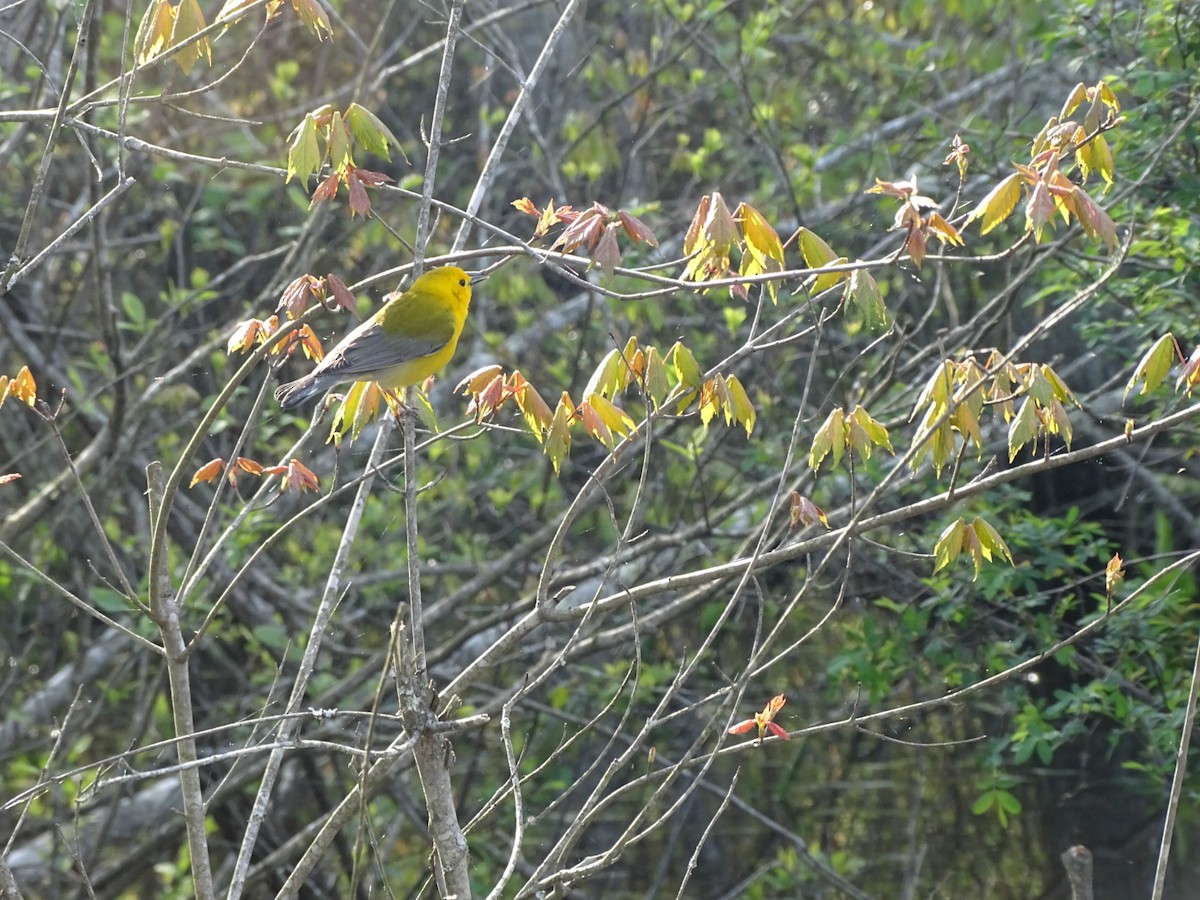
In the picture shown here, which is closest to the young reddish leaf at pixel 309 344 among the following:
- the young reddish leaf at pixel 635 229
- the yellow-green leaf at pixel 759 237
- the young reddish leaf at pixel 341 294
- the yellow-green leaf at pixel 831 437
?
the young reddish leaf at pixel 341 294

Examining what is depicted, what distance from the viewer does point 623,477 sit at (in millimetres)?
6773

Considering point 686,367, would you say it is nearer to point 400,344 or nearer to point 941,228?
point 941,228

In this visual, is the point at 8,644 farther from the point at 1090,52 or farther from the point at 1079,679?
the point at 1090,52

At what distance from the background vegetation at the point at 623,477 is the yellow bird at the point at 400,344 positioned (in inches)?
5.3

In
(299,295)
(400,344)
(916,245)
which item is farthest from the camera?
(400,344)

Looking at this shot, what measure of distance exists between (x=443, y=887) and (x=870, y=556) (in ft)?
10.7

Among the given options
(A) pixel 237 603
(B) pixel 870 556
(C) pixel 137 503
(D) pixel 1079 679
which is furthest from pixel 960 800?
(C) pixel 137 503

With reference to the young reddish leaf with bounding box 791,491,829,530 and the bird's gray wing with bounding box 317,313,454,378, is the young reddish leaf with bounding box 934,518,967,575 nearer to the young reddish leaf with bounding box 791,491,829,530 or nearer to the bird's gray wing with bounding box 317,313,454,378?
the young reddish leaf with bounding box 791,491,829,530

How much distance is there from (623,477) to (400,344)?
305 centimetres

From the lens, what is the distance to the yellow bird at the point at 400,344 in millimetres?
3658

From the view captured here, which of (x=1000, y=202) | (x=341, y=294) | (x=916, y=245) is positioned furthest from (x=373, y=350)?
(x=1000, y=202)

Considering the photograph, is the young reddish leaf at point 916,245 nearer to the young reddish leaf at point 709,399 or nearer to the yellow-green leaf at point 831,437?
the yellow-green leaf at point 831,437

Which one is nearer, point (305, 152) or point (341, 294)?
point (305, 152)

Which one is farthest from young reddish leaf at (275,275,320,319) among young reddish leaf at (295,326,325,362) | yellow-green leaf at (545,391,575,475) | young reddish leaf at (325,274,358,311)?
yellow-green leaf at (545,391,575,475)
